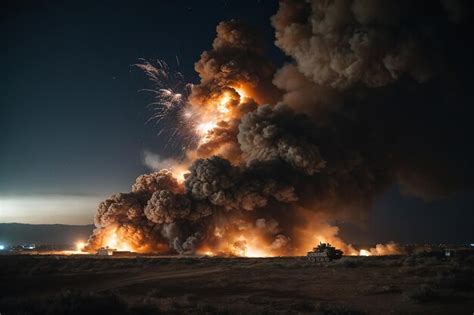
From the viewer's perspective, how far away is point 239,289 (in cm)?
2189

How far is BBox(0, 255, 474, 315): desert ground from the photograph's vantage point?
14.8 metres

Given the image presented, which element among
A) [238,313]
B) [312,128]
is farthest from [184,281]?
[312,128]

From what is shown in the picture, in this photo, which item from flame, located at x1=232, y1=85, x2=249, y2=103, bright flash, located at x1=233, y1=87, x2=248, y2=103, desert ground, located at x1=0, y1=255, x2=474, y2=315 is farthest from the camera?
bright flash, located at x1=233, y1=87, x2=248, y2=103

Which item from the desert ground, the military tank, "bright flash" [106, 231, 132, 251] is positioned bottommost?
the desert ground

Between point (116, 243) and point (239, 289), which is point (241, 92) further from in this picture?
point (239, 289)

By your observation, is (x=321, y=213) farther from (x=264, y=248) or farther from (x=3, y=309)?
(x=3, y=309)

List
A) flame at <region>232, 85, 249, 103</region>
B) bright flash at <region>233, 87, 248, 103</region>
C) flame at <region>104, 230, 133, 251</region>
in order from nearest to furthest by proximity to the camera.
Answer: flame at <region>104, 230, 133, 251</region>
flame at <region>232, 85, 249, 103</region>
bright flash at <region>233, 87, 248, 103</region>

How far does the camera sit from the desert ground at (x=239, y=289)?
14.8m

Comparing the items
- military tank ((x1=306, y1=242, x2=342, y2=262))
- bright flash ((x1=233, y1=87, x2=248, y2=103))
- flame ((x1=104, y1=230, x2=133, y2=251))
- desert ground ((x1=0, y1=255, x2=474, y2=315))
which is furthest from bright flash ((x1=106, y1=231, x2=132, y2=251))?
military tank ((x1=306, y1=242, x2=342, y2=262))

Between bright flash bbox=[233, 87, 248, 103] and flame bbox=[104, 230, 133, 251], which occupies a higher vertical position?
bright flash bbox=[233, 87, 248, 103]

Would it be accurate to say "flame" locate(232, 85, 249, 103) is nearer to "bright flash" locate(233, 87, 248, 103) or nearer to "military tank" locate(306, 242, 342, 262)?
"bright flash" locate(233, 87, 248, 103)

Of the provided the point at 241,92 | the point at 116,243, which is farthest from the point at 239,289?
the point at 241,92

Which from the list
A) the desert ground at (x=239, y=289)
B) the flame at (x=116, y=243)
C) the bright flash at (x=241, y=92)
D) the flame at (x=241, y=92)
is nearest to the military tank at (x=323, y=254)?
the desert ground at (x=239, y=289)

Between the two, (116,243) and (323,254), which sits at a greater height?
(116,243)
